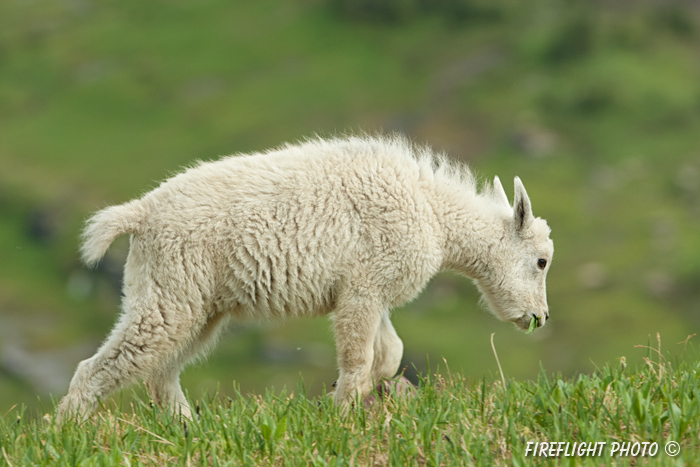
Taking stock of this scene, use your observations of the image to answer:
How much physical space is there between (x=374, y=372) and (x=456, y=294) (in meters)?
33.6

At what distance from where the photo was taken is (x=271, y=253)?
7.15 metres

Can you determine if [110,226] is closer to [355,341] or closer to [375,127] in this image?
[355,341]

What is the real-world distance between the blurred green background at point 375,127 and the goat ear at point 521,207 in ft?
80.6

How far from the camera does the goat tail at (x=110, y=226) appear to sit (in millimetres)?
7121

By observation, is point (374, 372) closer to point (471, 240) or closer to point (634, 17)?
point (471, 240)

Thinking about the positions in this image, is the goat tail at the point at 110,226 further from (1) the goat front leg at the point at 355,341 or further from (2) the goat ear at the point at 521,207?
(2) the goat ear at the point at 521,207

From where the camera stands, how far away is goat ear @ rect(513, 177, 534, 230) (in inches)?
303

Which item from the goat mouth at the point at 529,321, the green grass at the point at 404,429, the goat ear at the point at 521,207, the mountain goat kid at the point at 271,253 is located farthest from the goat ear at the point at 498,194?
the green grass at the point at 404,429

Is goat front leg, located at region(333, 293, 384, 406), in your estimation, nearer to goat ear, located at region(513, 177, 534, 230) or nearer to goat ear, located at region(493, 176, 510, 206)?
goat ear, located at region(513, 177, 534, 230)

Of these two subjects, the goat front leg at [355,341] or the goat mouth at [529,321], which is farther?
the goat mouth at [529,321]

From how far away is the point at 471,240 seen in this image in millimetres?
7852

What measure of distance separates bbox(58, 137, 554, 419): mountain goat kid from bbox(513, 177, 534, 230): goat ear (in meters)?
0.03

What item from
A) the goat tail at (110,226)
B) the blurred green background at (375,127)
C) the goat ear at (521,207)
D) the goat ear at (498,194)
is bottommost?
the goat tail at (110,226)

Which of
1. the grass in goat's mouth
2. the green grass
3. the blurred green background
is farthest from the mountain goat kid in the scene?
the blurred green background
